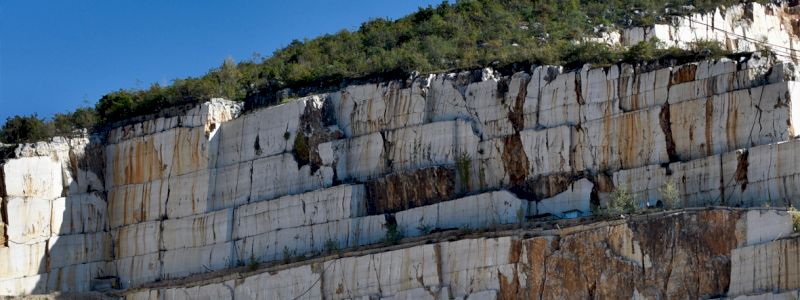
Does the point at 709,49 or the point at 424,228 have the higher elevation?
the point at 709,49

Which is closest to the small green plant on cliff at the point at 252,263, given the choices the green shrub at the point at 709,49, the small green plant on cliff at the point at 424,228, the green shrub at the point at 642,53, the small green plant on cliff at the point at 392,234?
the small green plant on cliff at the point at 392,234

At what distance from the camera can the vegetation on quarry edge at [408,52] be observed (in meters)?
59.0

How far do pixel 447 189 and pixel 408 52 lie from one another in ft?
22.2

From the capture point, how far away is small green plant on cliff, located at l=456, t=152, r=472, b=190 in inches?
2167

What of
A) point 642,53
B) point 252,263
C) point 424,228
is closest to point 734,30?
point 642,53

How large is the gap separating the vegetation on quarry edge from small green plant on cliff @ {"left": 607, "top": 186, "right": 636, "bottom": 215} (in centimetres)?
577

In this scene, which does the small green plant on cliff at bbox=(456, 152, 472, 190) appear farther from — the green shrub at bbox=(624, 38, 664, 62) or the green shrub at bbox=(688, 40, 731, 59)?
the green shrub at bbox=(688, 40, 731, 59)

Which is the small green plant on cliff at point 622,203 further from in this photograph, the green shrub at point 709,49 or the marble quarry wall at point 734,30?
the marble quarry wall at point 734,30

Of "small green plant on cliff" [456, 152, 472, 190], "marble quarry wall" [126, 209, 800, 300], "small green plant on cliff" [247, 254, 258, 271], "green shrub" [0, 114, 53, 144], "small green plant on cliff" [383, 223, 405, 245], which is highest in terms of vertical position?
"green shrub" [0, 114, 53, 144]

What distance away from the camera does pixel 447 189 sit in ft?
180

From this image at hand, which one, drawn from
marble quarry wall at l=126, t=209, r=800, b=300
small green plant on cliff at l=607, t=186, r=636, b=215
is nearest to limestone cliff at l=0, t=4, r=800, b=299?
marble quarry wall at l=126, t=209, r=800, b=300

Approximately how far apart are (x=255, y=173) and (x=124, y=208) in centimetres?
452

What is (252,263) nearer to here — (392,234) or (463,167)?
(392,234)

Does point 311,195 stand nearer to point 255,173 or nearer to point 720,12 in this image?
point 255,173
